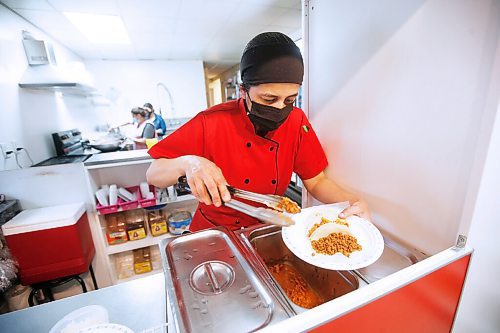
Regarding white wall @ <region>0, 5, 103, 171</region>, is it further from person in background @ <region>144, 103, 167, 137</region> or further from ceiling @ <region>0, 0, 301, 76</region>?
person in background @ <region>144, 103, 167, 137</region>

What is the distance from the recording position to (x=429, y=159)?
0.72m

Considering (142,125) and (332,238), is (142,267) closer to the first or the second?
(332,238)

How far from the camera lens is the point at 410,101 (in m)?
0.75

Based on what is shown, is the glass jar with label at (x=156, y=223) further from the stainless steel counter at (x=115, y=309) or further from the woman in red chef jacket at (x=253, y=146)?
the stainless steel counter at (x=115, y=309)

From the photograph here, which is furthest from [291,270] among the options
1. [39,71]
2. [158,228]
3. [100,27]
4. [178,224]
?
[100,27]

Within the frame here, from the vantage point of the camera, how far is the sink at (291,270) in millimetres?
781

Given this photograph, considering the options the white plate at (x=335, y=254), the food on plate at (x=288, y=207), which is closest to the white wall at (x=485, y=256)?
the white plate at (x=335, y=254)

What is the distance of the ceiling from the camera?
2.40 m

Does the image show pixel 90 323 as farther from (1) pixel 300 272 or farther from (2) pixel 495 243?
(2) pixel 495 243

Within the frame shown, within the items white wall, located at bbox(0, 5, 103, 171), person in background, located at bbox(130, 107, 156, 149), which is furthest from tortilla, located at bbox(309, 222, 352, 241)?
person in background, located at bbox(130, 107, 156, 149)

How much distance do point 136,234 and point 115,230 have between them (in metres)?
0.17

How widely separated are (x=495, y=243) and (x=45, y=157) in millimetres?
3664

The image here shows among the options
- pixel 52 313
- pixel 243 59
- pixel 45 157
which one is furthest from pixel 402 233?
pixel 45 157

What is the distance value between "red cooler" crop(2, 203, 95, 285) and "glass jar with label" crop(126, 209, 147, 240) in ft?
1.21
